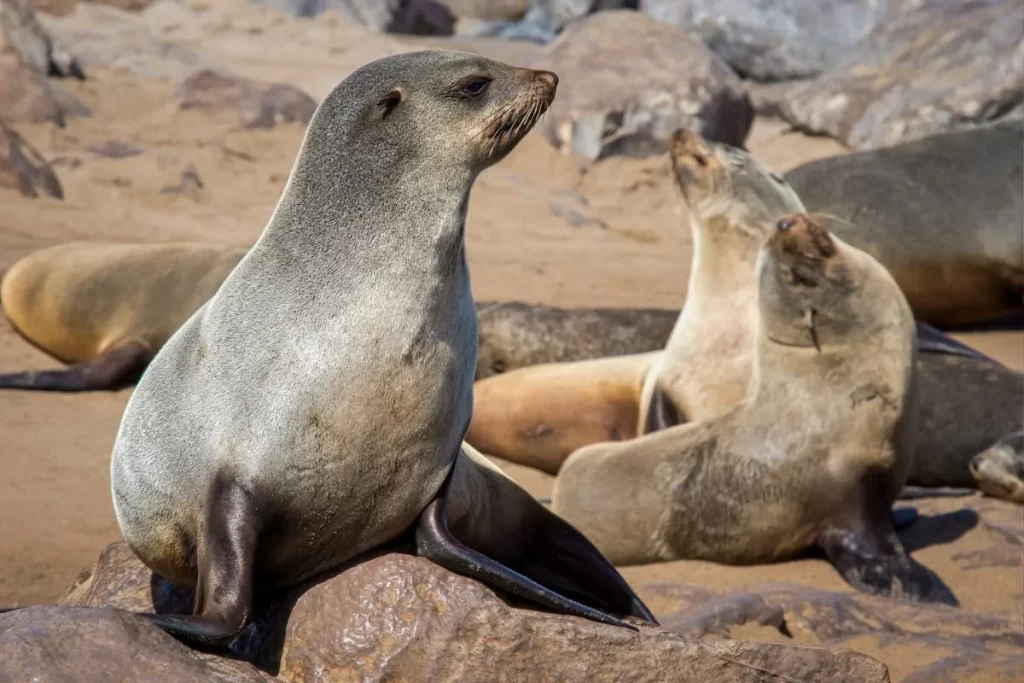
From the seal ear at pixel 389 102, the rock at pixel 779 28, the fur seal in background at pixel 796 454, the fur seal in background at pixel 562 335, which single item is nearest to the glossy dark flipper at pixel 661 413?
the fur seal in background at pixel 796 454

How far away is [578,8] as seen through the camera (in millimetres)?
23688

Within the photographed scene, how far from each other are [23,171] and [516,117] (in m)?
7.77

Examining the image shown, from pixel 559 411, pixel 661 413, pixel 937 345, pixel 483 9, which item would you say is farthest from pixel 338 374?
pixel 483 9

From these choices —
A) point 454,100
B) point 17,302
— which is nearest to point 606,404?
point 17,302

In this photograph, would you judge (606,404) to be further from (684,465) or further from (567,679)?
(567,679)

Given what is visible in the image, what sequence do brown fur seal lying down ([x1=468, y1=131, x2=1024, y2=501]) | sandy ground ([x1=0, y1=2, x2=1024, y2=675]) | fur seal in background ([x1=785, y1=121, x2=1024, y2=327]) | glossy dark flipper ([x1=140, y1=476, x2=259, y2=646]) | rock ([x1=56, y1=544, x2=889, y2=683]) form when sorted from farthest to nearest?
1. fur seal in background ([x1=785, y1=121, x2=1024, y2=327])
2. brown fur seal lying down ([x1=468, y1=131, x2=1024, y2=501])
3. sandy ground ([x1=0, y1=2, x2=1024, y2=675])
4. rock ([x1=56, y1=544, x2=889, y2=683])
5. glossy dark flipper ([x1=140, y1=476, x2=259, y2=646])

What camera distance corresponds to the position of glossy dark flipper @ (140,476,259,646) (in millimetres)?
3107

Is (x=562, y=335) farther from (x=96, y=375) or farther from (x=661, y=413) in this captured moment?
(x=96, y=375)

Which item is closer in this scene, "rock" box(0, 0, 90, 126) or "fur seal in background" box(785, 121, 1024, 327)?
"fur seal in background" box(785, 121, 1024, 327)

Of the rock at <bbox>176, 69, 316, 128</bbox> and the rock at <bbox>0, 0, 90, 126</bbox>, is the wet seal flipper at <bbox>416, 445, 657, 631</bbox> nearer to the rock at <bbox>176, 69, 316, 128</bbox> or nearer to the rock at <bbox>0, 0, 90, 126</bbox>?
the rock at <bbox>176, 69, 316, 128</bbox>

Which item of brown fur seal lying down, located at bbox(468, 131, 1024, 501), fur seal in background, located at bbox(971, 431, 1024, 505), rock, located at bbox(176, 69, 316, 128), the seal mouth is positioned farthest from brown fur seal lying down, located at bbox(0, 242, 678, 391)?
the seal mouth

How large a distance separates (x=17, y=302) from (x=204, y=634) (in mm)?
6210

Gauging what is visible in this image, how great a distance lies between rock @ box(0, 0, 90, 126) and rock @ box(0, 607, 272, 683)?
10.5 m

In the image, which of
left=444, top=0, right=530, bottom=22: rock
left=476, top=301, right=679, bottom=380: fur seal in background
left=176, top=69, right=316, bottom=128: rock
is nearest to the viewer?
left=476, top=301, right=679, bottom=380: fur seal in background
